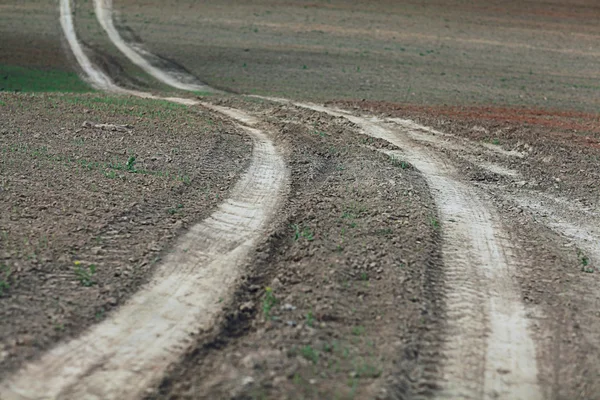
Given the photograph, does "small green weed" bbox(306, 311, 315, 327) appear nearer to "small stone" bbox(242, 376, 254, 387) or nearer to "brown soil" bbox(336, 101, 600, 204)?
"small stone" bbox(242, 376, 254, 387)

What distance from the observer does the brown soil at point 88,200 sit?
7856 mm

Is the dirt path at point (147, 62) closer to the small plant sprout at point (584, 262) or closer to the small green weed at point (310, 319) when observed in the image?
the small plant sprout at point (584, 262)

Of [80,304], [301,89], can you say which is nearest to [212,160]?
[80,304]

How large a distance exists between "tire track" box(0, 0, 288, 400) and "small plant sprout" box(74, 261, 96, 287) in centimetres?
59

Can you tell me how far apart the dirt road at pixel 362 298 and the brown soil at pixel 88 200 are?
0.34m

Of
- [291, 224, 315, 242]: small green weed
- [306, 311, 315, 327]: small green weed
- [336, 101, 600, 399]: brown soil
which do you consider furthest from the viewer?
[291, 224, 315, 242]: small green weed

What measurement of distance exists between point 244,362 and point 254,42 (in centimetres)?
3343

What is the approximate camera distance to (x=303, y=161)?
14781 millimetres

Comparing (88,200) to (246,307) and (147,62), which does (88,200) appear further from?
(147,62)

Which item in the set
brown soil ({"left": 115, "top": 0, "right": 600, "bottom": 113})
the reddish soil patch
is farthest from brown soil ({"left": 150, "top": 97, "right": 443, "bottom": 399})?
brown soil ({"left": 115, "top": 0, "right": 600, "bottom": 113})

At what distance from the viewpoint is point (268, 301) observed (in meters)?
8.12

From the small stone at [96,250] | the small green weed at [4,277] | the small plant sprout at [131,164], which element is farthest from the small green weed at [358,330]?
the small plant sprout at [131,164]

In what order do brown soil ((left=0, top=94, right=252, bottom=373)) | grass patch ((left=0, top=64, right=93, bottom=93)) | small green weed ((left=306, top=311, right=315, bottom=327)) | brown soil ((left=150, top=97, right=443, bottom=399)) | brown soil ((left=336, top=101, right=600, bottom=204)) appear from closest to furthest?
brown soil ((left=150, top=97, right=443, bottom=399)) < small green weed ((left=306, top=311, right=315, bottom=327)) < brown soil ((left=0, top=94, right=252, bottom=373)) < brown soil ((left=336, top=101, right=600, bottom=204)) < grass patch ((left=0, top=64, right=93, bottom=93))

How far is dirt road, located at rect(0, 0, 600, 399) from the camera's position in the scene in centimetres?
670
